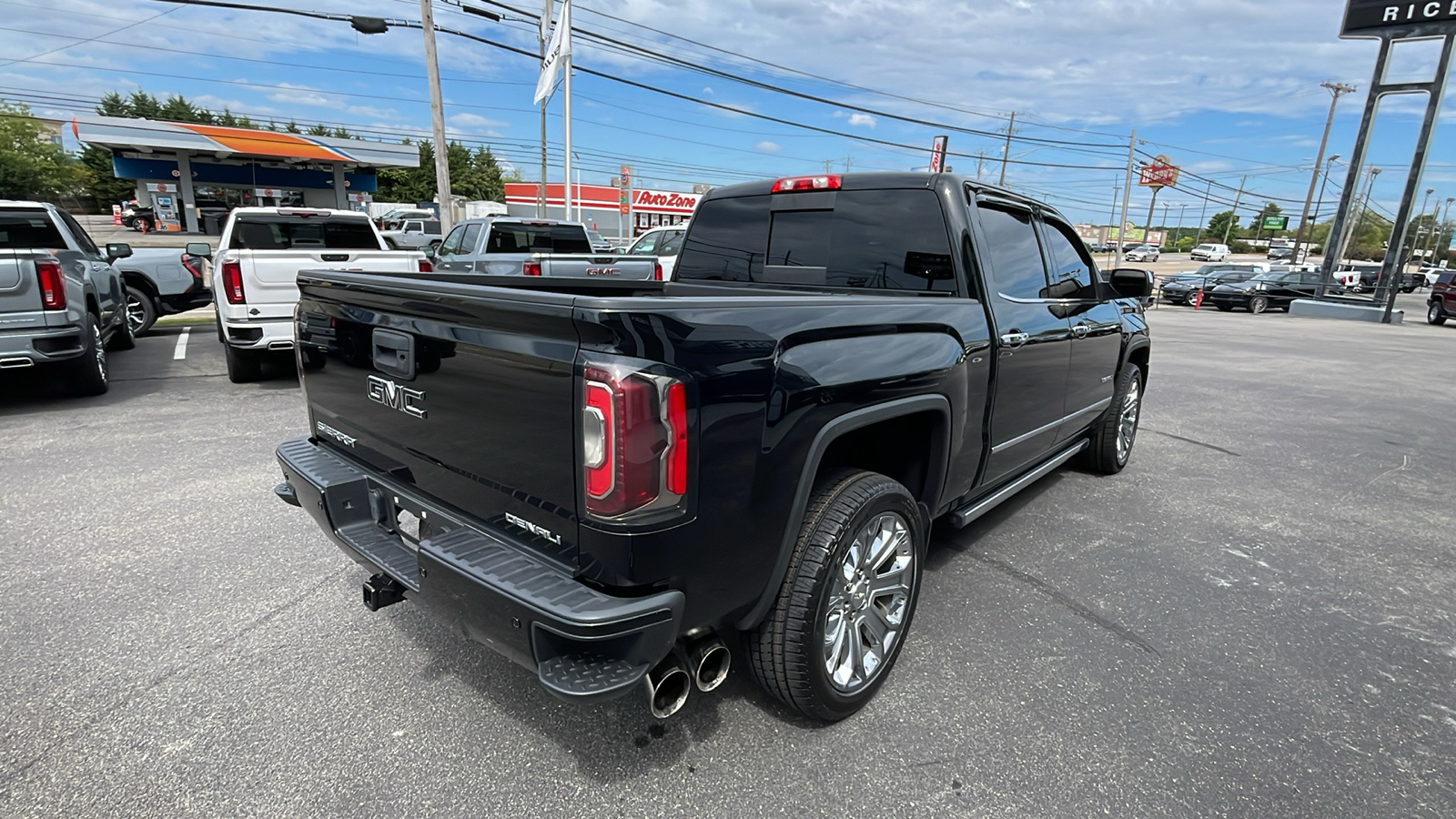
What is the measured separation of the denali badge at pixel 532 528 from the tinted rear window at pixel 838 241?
2027mm

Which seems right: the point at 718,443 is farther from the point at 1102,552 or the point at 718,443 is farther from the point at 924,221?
the point at 1102,552

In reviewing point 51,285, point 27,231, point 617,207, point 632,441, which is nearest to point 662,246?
point 27,231

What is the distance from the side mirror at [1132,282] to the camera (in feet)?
15.0

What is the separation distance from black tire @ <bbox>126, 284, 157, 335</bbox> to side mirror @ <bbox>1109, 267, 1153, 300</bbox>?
40.3 feet

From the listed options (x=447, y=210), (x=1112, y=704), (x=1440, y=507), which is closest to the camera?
(x=1112, y=704)

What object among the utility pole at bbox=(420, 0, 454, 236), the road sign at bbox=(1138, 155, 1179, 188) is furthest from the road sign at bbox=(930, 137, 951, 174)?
the road sign at bbox=(1138, 155, 1179, 188)

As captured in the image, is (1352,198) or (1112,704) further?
(1352,198)

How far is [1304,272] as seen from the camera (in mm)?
27453

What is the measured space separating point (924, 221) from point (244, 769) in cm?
328

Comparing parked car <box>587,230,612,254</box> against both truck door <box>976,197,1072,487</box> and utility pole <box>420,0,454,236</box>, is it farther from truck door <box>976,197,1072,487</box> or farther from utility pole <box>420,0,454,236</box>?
truck door <box>976,197,1072,487</box>

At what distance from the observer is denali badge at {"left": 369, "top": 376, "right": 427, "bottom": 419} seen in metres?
2.36

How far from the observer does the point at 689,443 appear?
5.97 ft

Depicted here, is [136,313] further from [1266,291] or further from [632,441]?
[1266,291]

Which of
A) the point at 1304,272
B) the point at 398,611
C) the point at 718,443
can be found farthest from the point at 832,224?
the point at 1304,272
